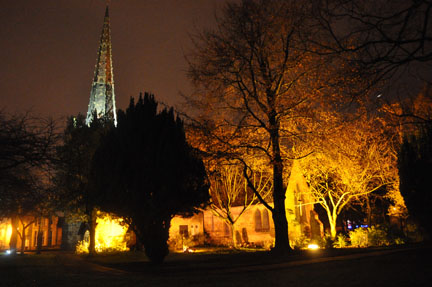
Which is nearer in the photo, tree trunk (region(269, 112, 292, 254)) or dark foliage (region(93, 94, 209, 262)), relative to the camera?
dark foliage (region(93, 94, 209, 262))

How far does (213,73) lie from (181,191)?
558cm

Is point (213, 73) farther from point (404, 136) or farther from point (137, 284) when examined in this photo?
point (404, 136)

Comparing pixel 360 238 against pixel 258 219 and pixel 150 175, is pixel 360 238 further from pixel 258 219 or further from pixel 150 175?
pixel 258 219

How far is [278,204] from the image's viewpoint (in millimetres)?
14969

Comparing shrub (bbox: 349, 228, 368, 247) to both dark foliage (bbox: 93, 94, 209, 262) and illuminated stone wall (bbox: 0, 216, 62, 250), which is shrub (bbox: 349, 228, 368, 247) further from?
illuminated stone wall (bbox: 0, 216, 62, 250)

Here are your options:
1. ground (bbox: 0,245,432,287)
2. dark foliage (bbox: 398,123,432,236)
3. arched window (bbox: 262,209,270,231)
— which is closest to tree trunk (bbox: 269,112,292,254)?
ground (bbox: 0,245,432,287)

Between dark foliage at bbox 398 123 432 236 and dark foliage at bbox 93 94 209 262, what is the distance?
451 inches

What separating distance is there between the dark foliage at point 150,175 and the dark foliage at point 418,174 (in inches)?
451

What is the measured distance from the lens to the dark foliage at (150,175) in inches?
542

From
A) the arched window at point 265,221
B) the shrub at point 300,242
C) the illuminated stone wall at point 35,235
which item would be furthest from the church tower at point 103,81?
the shrub at point 300,242

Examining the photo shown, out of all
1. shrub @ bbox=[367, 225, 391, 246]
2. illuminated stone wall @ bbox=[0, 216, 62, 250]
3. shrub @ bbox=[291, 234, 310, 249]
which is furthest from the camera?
illuminated stone wall @ bbox=[0, 216, 62, 250]

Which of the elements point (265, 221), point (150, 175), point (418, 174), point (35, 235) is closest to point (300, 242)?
point (418, 174)

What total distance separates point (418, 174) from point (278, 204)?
347 inches

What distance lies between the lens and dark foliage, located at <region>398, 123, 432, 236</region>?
17.5 m
